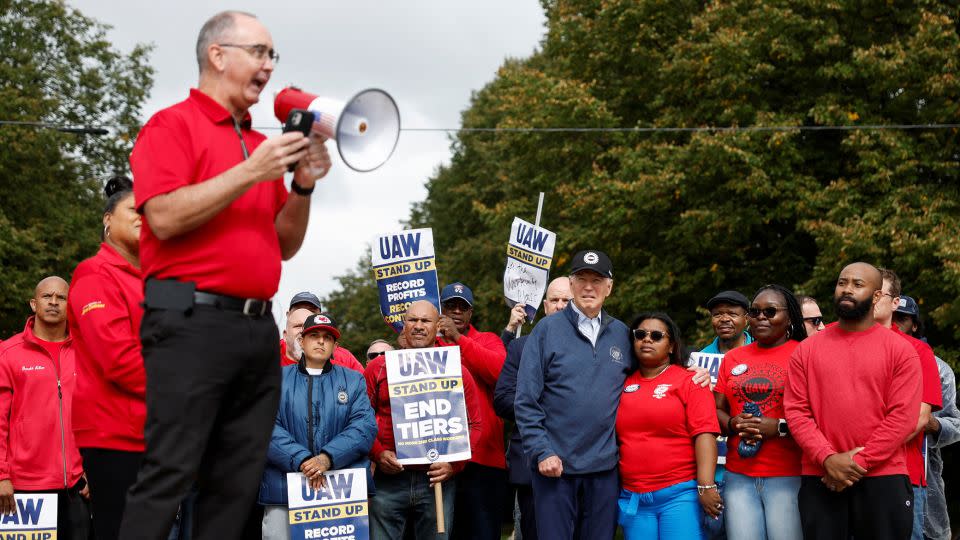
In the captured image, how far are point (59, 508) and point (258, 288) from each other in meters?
4.74

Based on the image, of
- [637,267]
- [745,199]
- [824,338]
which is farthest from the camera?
[637,267]

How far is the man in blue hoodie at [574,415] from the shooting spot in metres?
7.79

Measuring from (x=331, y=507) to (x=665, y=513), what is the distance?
249 cm

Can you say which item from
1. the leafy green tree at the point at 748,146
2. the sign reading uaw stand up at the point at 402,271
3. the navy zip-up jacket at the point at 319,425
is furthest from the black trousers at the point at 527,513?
the leafy green tree at the point at 748,146

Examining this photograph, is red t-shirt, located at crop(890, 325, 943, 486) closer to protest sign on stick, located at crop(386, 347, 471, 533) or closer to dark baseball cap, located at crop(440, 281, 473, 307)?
protest sign on stick, located at crop(386, 347, 471, 533)

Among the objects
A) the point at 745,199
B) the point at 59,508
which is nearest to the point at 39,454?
the point at 59,508

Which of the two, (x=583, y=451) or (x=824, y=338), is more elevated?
(x=824, y=338)

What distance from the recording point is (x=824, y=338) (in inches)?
299

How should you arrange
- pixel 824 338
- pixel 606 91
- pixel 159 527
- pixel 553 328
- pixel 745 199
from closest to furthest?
pixel 159 527 → pixel 824 338 → pixel 553 328 → pixel 745 199 → pixel 606 91

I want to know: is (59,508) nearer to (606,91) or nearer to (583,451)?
(583,451)

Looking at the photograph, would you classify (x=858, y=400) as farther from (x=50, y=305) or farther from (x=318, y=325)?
(x=50, y=305)

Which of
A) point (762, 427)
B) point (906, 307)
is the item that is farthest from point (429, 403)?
point (906, 307)

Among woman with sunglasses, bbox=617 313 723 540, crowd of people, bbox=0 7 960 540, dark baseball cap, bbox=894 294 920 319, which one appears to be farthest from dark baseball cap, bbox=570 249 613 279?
dark baseball cap, bbox=894 294 920 319

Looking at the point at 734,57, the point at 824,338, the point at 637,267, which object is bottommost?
the point at 824,338
